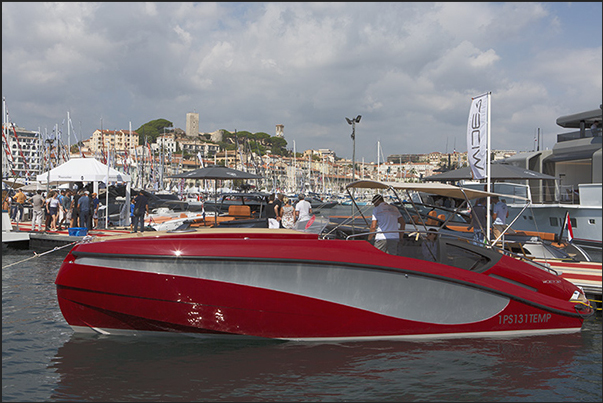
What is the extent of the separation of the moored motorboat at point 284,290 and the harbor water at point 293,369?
0.76 ft

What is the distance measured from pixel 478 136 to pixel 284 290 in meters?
6.16

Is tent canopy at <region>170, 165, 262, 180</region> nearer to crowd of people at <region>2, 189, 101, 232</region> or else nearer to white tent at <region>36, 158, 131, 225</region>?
white tent at <region>36, 158, 131, 225</region>

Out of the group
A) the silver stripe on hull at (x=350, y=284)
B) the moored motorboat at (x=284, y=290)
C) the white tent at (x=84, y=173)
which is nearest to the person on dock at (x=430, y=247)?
the moored motorboat at (x=284, y=290)

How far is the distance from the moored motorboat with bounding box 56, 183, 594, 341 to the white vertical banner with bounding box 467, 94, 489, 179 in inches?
155

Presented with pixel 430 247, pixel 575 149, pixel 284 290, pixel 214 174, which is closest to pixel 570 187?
pixel 575 149

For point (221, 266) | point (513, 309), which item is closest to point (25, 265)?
point (221, 266)

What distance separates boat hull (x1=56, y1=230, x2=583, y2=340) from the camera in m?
5.95

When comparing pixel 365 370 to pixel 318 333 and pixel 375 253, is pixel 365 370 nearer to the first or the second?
pixel 318 333

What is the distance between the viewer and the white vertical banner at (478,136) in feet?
33.1

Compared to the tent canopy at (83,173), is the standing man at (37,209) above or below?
below

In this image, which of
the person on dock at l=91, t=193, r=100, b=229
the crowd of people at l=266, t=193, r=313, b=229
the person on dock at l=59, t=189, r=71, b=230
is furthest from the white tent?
the crowd of people at l=266, t=193, r=313, b=229

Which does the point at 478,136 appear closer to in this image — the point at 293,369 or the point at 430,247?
the point at 430,247

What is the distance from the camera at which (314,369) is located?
5715 millimetres

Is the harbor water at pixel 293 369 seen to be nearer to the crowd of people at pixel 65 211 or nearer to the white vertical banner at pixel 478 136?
the white vertical banner at pixel 478 136
